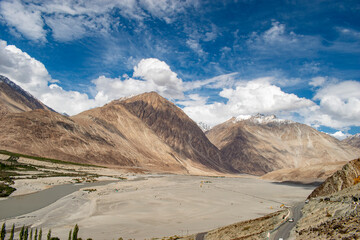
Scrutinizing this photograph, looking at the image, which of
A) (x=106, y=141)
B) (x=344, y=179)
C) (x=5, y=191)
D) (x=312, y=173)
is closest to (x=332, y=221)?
(x=344, y=179)

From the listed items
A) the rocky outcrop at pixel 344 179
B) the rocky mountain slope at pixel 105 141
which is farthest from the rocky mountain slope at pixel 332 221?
the rocky mountain slope at pixel 105 141

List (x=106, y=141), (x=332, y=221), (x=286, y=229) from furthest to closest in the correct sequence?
1. (x=106, y=141)
2. (x=286, y=229)
3. (x=332, y=221)

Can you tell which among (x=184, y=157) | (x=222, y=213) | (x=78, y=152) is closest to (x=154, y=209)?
(x=222, y=213)

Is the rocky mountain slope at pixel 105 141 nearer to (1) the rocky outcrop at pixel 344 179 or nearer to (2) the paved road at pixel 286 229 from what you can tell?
(1) the rocky outcrop at pixel 344 179

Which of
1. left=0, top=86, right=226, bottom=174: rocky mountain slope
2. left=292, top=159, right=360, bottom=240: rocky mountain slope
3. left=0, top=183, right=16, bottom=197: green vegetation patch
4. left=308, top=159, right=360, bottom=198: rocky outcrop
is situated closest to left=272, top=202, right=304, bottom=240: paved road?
left=292, top=159, right=360, bottom=240: rocky mountain slope

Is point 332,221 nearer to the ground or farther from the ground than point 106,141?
nearer to the ground

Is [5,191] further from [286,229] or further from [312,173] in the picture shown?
[312,173]

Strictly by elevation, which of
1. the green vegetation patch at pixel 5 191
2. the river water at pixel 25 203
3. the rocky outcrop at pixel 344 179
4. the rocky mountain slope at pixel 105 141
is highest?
the rocky mountain slope at pixel 105 141

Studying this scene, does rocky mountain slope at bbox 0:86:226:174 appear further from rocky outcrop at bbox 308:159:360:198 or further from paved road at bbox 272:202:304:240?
paved road at bbox 272:202:304:240
